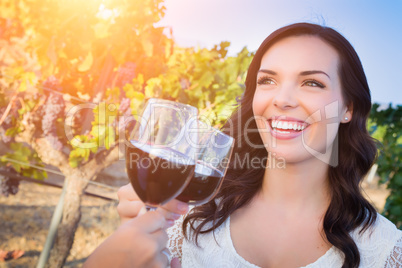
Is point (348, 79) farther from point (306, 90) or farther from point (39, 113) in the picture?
point (39, 113)

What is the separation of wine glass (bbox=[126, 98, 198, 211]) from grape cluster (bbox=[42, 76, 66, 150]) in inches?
56.2

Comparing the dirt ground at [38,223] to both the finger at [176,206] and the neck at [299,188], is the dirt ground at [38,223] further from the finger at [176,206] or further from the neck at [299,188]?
the finger at [176,206]

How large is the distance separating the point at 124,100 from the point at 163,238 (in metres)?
1.58

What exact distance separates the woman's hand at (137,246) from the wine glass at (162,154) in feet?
0.31

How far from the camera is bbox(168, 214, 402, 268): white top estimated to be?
1.83m

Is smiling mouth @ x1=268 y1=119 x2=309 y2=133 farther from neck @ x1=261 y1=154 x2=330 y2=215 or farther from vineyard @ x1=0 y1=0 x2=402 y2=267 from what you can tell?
vineyard @ x1=0 y1=0 x2=402 y2=267

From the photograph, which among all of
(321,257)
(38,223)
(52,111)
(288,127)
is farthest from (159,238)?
(38,223)

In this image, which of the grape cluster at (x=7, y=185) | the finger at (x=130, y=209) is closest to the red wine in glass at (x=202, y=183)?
the finger at (x=130, y=209)

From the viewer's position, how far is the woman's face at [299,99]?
1761mm

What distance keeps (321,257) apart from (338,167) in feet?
1.84

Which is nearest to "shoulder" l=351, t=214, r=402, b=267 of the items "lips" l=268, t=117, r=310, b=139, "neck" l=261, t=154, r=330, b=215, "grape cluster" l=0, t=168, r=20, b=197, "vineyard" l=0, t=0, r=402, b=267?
"neck" l=261, t=154, r=330, b=215

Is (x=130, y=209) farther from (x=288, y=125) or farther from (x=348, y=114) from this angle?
(x=348, y=114)

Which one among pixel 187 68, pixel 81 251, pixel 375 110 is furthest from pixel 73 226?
pixel 375 110

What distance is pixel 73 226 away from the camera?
105 inches
